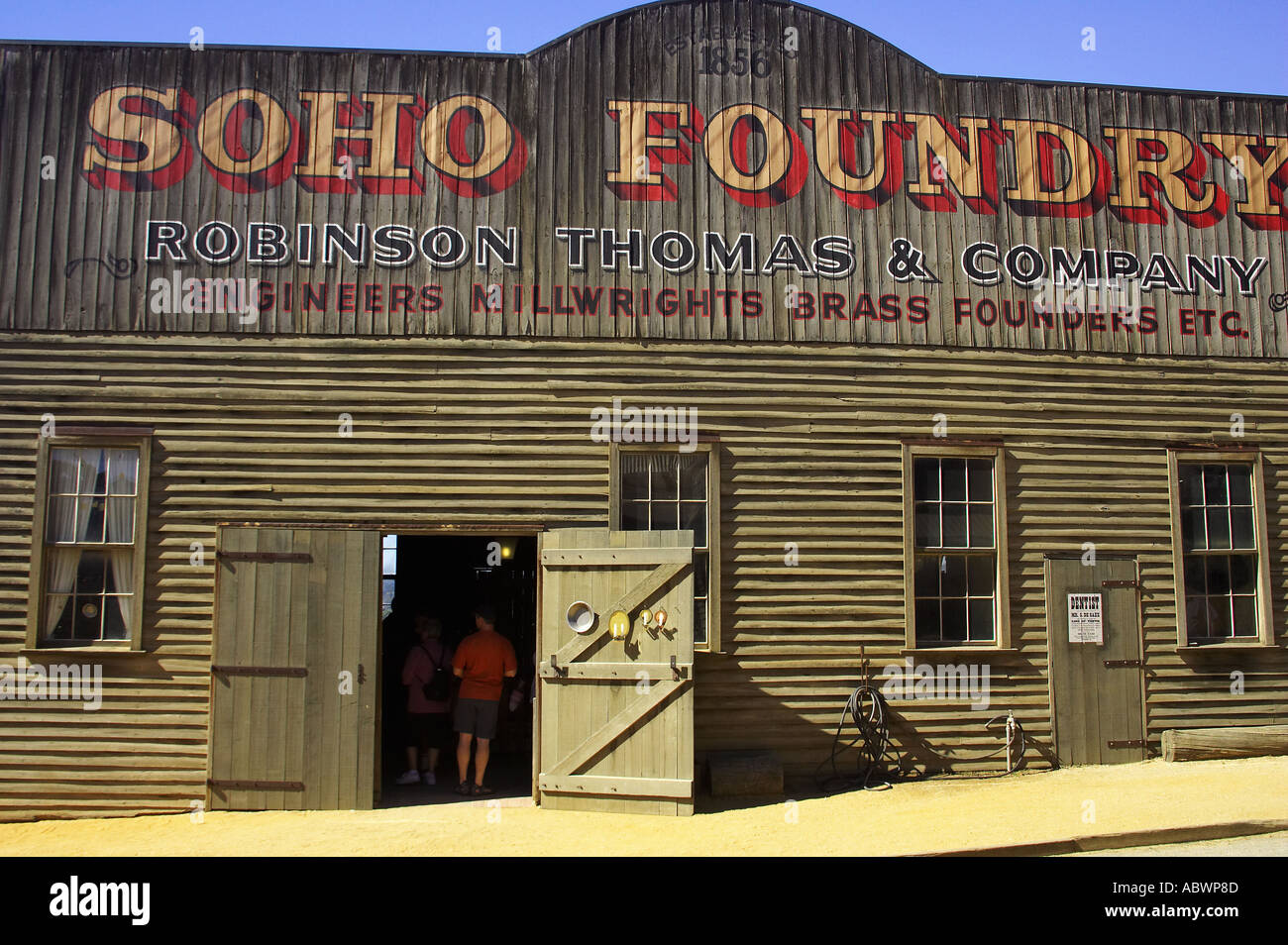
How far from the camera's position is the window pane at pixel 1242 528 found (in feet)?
38.1

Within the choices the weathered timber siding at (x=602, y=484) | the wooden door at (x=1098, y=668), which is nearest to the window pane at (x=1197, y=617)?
the weathered timber siding at (x=602, y=484)

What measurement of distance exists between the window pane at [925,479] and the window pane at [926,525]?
0.08m

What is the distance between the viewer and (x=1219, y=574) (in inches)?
454

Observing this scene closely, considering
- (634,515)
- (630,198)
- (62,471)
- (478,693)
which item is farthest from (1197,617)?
(62,471)

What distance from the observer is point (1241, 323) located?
11828 mm

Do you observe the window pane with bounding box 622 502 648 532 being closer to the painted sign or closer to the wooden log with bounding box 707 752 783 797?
the painted sign

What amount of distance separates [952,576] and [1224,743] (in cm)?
322

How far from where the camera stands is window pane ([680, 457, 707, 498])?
35.3 feet

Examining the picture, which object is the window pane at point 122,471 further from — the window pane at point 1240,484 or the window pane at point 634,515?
the window pane at point 1240,484

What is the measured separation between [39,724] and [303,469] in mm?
3367

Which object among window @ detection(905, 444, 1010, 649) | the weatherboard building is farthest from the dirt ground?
window @ detection(905, 444, 1010, 649)

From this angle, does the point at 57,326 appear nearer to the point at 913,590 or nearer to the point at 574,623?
the point at 574,623

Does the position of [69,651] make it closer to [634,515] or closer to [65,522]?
[65,522]
